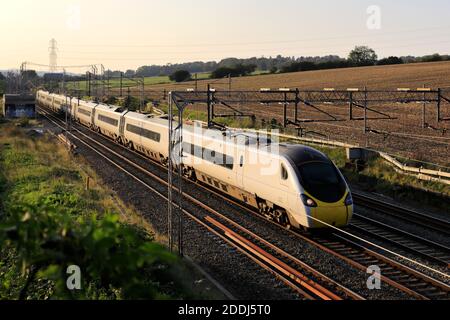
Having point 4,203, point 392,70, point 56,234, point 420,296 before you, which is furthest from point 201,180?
point 392,70

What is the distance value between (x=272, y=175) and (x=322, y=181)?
191 cm

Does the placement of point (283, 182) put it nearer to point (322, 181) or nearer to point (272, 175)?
point (272, 175)

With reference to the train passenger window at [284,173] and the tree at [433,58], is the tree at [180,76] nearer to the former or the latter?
the tree at [433,58]

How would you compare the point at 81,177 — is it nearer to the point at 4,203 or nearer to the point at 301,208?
the point at 4,203

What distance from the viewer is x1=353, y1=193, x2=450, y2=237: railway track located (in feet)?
63.4

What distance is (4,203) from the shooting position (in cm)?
2272

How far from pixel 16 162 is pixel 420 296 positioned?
90.7 feet

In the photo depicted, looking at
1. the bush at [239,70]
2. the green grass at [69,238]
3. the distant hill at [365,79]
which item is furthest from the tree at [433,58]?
the green grass at [69,238]

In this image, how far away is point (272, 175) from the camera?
18.2 meters

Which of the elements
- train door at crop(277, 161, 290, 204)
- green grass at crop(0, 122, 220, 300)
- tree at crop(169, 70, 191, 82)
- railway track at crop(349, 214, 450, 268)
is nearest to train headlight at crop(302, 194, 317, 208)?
train door at crop(277, 161, 290, 204)

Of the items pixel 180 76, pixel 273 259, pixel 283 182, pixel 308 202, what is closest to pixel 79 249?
pixel 273 259

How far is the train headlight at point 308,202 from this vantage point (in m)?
16.5

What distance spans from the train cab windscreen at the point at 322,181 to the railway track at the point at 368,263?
4.90 feet
